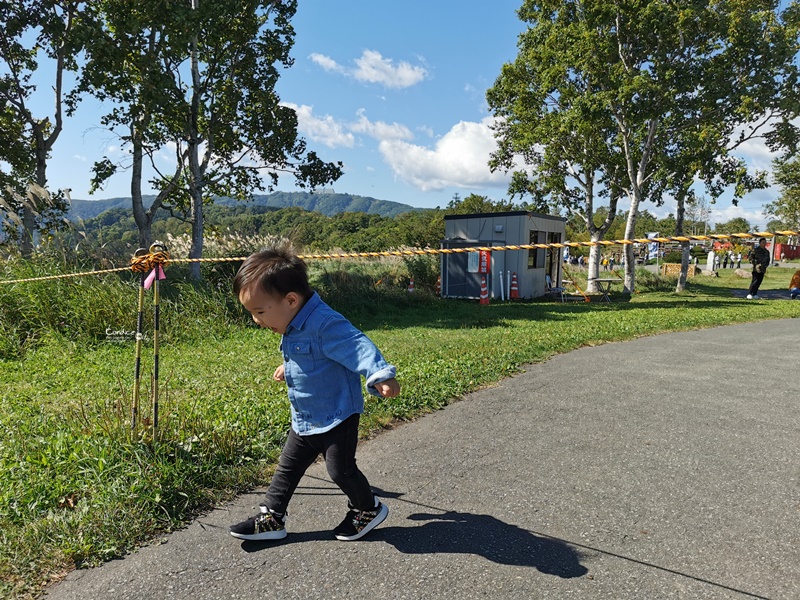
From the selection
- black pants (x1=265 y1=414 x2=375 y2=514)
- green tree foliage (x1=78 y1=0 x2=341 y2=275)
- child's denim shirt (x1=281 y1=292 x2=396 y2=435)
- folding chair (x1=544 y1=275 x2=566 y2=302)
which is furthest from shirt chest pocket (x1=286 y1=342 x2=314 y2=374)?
folding chair (x1=544 y1=275 x2=566 y2=302)

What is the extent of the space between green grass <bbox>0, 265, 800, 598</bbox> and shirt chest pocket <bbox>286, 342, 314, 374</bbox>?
110cm

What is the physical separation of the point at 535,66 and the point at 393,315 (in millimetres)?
11952

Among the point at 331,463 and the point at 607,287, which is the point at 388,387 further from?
the point at 607,287

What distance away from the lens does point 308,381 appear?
2568 mm

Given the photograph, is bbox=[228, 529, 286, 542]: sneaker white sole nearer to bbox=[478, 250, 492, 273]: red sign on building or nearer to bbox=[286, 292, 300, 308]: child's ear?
bbox=[286, 292, 300, 308]: child's ear

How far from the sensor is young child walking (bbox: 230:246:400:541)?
251cm

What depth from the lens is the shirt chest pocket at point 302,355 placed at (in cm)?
255

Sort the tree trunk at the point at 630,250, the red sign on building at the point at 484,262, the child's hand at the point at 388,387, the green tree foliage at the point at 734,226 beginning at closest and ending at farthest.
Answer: the child's hand at the point at 388,387 < the red sign on building at the point at 484,262 < the tree trunk at the point at 630,250 < the green tree foliage at the point at 734,226

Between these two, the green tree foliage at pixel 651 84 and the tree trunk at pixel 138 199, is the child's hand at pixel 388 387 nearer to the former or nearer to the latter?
the tree trunk at pixel 138 199

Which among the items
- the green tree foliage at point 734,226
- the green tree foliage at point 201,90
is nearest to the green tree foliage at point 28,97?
the green tree foliage at point 201,90

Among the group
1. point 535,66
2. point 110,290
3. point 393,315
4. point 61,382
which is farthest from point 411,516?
point 535,66

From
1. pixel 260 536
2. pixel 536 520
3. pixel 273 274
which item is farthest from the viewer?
pixel 536 520

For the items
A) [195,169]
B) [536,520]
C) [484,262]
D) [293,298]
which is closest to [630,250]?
[484,262]

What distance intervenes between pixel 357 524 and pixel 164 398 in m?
2.87
